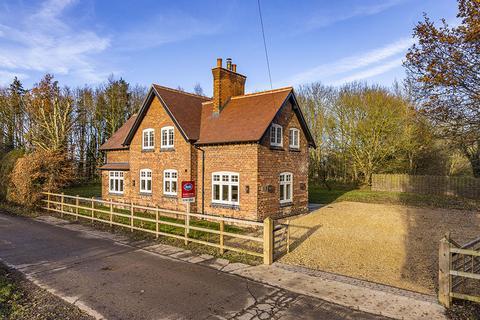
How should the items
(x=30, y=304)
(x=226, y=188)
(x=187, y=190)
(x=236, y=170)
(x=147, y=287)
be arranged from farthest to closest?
1. (x=226, y=188)
2. (x=236, y=170)
3. (x=187, y=190)
4. (x=147, y=287)
5. (x=30, y=304)

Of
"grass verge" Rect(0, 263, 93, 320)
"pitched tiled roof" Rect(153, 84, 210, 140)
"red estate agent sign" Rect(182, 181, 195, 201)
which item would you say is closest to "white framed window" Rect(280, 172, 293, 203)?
"pitched tiled roof" Rect(153, 84, 210, 140)

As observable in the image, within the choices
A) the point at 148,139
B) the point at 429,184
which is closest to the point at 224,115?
the point at 148,139

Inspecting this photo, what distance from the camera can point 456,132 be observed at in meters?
16.3

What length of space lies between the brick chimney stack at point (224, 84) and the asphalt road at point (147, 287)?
34.3ft

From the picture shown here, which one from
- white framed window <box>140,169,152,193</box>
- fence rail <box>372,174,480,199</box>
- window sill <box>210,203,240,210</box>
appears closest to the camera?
window sill <box>210,203,240,210</box>

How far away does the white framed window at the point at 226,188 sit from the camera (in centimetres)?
1598

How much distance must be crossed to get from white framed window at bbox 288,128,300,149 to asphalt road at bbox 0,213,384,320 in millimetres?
10490

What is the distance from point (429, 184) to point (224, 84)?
2208 cm

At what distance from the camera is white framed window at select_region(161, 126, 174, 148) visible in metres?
18.8

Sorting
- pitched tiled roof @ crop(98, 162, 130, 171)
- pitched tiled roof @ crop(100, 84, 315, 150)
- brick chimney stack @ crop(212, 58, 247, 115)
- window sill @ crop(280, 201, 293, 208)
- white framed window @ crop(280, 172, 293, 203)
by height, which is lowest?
window sill @ crop(280, 201, 293, 208)

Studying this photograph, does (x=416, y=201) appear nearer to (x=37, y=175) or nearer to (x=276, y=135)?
(x=276, y=135)

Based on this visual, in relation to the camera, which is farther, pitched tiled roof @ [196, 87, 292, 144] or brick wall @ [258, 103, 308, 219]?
pitched tiled roof @ [196, 87, 292, 144]

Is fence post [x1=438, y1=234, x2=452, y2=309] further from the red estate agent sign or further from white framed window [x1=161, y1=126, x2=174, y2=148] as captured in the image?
white framed window [x1=161, y1=126, x2=174, y2=148]

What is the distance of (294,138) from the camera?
18.4 meters
